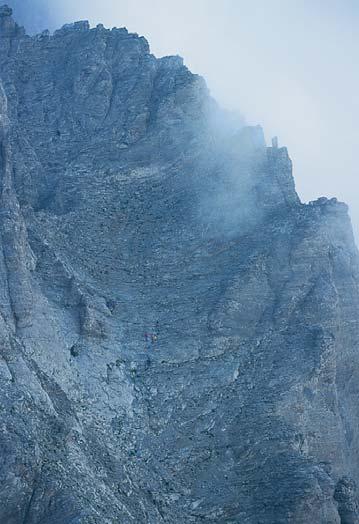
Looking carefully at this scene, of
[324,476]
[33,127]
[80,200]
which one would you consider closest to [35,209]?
[80,200]

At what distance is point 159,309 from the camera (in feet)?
176

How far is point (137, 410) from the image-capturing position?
4894 cm

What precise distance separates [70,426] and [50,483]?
422cm

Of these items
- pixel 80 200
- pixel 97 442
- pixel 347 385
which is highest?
pixel 80 200

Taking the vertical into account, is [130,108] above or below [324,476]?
above

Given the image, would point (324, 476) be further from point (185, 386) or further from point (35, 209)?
point (35, 209)

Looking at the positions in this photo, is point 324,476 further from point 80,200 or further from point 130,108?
point 130,108

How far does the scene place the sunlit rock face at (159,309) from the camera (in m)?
44.9

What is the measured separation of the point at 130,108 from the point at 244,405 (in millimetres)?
21668

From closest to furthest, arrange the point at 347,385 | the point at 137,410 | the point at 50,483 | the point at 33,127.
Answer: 1. the point at 50,483
2. the point at 137,410
3. the point at 347,385
4. the point at 33,127

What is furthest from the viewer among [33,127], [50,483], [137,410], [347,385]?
[33,127]

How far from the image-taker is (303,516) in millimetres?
44719

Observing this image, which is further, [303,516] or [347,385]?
[347,385]

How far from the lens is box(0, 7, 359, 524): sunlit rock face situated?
44.9 m
